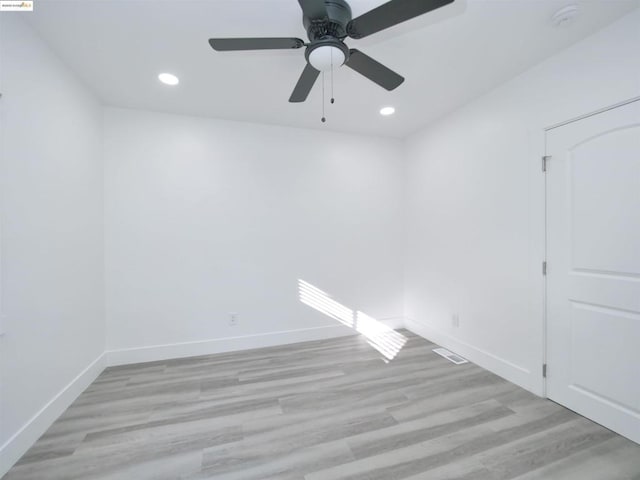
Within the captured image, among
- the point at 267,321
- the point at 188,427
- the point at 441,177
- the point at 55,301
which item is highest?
the point at 441,177

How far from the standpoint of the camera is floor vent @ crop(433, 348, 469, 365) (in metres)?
2.79

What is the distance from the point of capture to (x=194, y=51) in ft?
6.43

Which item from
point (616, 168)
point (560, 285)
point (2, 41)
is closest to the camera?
point (2, 41)

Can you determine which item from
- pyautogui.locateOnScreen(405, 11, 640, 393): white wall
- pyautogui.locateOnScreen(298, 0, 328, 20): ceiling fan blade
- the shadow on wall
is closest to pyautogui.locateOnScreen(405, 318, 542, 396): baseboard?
pyautogui.locateOnScreen(405, 11, 640, 393): white wall

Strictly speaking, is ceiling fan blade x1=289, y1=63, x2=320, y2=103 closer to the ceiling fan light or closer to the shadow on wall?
the ceiling fan light

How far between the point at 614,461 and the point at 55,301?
12.4ft

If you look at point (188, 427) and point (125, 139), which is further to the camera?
point (125, 139)

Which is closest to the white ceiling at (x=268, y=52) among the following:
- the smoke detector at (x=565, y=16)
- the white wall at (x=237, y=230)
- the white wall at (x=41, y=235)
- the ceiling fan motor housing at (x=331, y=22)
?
the smoke detector at (x=565, y=16)

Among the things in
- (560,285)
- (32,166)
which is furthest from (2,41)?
(560,285)

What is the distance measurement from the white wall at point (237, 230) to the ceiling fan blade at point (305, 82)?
1384mm

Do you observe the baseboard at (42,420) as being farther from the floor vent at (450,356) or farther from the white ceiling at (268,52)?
the floor vent at (450,356)

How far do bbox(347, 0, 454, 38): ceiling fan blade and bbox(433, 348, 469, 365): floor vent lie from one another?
9.62 feet

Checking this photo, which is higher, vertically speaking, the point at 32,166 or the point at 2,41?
the point at 2,41

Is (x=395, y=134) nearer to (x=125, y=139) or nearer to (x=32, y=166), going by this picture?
(x=125, y=139)
